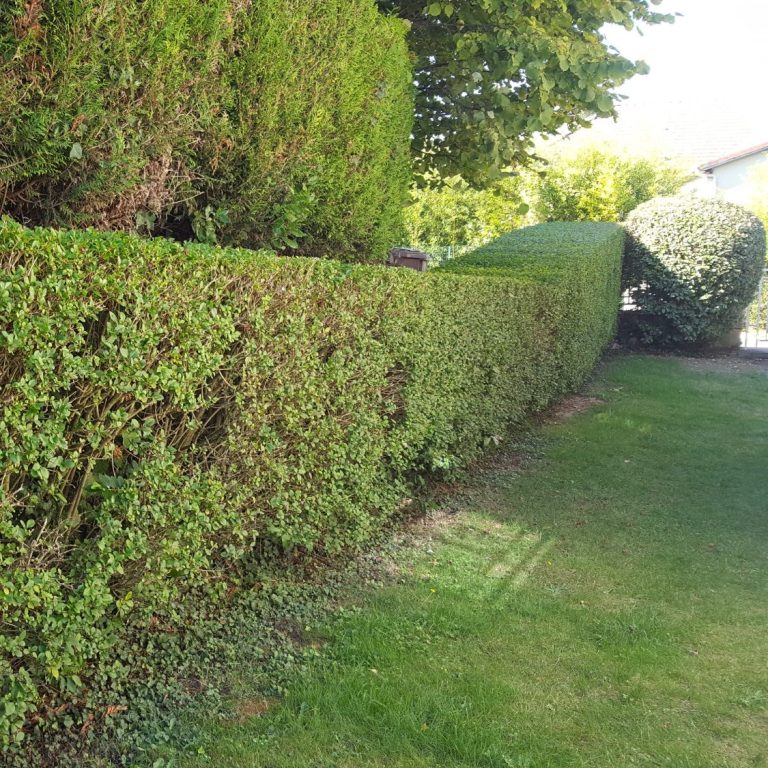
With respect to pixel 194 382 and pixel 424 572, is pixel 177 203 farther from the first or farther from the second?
pixel 424 572

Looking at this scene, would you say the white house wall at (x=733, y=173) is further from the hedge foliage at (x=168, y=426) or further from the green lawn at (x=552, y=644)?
the hedge foliage at (x=168, y=426)

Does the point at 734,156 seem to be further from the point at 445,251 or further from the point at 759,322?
the point at 759,322

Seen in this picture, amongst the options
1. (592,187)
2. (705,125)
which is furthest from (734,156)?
(592,187)

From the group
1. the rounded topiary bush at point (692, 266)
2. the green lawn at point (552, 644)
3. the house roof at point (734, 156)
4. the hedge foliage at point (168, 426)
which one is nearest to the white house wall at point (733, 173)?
the house roof at point (734, 156)

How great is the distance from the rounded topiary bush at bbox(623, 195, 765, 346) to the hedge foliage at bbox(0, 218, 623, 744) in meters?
11.0

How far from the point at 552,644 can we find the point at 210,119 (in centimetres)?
350

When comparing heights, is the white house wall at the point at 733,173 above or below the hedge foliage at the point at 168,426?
above

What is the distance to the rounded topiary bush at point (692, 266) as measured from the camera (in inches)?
614

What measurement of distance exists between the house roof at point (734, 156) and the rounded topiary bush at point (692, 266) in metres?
26.5

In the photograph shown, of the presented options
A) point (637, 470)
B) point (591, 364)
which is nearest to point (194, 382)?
point (637, 470)

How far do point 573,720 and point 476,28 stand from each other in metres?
7.05

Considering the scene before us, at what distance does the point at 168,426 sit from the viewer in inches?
142

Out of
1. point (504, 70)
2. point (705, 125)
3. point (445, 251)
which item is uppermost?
point (705, 125)

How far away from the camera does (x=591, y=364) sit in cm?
1332
